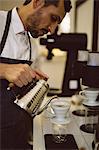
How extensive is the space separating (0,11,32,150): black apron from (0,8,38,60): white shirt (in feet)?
0.05

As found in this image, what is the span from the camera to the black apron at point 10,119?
32.8 inches

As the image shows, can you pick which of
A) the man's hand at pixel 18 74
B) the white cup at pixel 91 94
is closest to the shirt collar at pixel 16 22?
the man's hand at pixel 18 74

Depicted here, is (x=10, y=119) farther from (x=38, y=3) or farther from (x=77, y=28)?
(x=77, y=28)

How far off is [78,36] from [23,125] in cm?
73

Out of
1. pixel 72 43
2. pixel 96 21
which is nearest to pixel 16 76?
pixel 72 43

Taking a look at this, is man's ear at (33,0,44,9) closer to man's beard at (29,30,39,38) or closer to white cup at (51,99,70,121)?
man's beard at (29,30,39,38)

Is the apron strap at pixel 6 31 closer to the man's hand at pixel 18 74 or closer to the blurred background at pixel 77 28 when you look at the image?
the man's hand at pixel 18 74

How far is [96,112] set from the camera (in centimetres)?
101

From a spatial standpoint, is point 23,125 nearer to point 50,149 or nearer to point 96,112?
point 50,149

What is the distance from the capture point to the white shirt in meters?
0.85

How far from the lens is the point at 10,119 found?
0.86 metres

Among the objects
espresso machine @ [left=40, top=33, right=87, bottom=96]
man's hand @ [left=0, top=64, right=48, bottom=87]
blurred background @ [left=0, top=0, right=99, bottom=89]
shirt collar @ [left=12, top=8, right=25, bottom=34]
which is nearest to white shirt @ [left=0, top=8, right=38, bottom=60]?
shirt collar @ [left=12, top=8, right=25, bottom=34]

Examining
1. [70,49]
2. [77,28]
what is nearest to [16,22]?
[70,49]

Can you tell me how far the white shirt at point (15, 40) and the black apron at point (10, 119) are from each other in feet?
0.05
